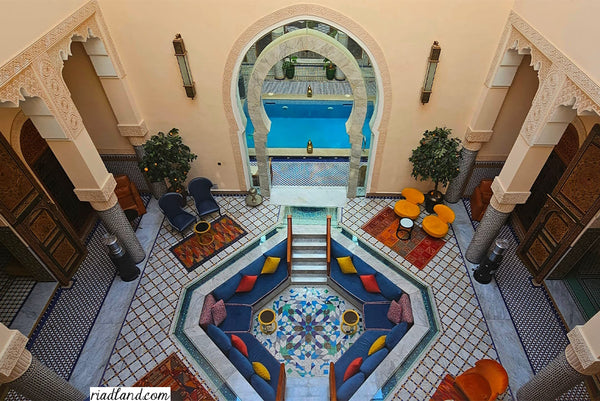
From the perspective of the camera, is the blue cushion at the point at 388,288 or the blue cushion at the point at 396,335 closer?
the blue cushion at the point at 396,335

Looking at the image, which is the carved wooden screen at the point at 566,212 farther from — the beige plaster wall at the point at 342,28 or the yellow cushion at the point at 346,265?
the yellow cushion at the point at 346,265

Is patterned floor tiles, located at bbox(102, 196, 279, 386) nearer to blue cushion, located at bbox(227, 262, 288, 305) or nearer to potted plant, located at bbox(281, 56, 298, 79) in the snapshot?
blue cushion, located at bbox(227, 262, 288, 305)

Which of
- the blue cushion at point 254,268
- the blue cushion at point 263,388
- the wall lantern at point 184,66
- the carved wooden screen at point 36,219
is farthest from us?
the blue cushion at point 254,268

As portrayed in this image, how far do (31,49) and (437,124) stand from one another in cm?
569

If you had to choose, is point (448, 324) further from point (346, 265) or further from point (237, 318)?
point (237, 318)

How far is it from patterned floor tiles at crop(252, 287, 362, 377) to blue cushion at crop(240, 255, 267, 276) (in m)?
0.54

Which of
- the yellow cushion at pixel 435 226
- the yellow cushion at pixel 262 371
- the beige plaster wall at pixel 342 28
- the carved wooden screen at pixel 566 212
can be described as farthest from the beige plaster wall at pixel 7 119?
the carved wooden screen at pixel 566 212

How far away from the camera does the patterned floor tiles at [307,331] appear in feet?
17.4

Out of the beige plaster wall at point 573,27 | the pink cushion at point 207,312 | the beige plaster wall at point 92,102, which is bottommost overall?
the pink cushion at point 207,312

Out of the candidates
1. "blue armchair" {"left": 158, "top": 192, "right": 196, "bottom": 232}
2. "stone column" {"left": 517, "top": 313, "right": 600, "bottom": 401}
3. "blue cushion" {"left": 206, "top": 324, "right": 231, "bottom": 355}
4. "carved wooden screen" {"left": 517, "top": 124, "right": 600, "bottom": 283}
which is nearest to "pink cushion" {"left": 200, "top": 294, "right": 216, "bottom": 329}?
"blue cushion" {"left": 206, "top": 324, "right": 231, "bottom": 355}

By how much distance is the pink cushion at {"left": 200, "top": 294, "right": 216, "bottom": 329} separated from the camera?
5262mm

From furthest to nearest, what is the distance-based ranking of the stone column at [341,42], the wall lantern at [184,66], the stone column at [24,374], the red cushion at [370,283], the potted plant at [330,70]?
the stone column at [341,42], the potted plant at [330,70], the red cushion at [370,283], the wall lantern at [184,66], the stone column at [24,374]

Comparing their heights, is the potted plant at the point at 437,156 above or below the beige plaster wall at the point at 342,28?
below

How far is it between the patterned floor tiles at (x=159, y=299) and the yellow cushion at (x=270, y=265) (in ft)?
2.32
